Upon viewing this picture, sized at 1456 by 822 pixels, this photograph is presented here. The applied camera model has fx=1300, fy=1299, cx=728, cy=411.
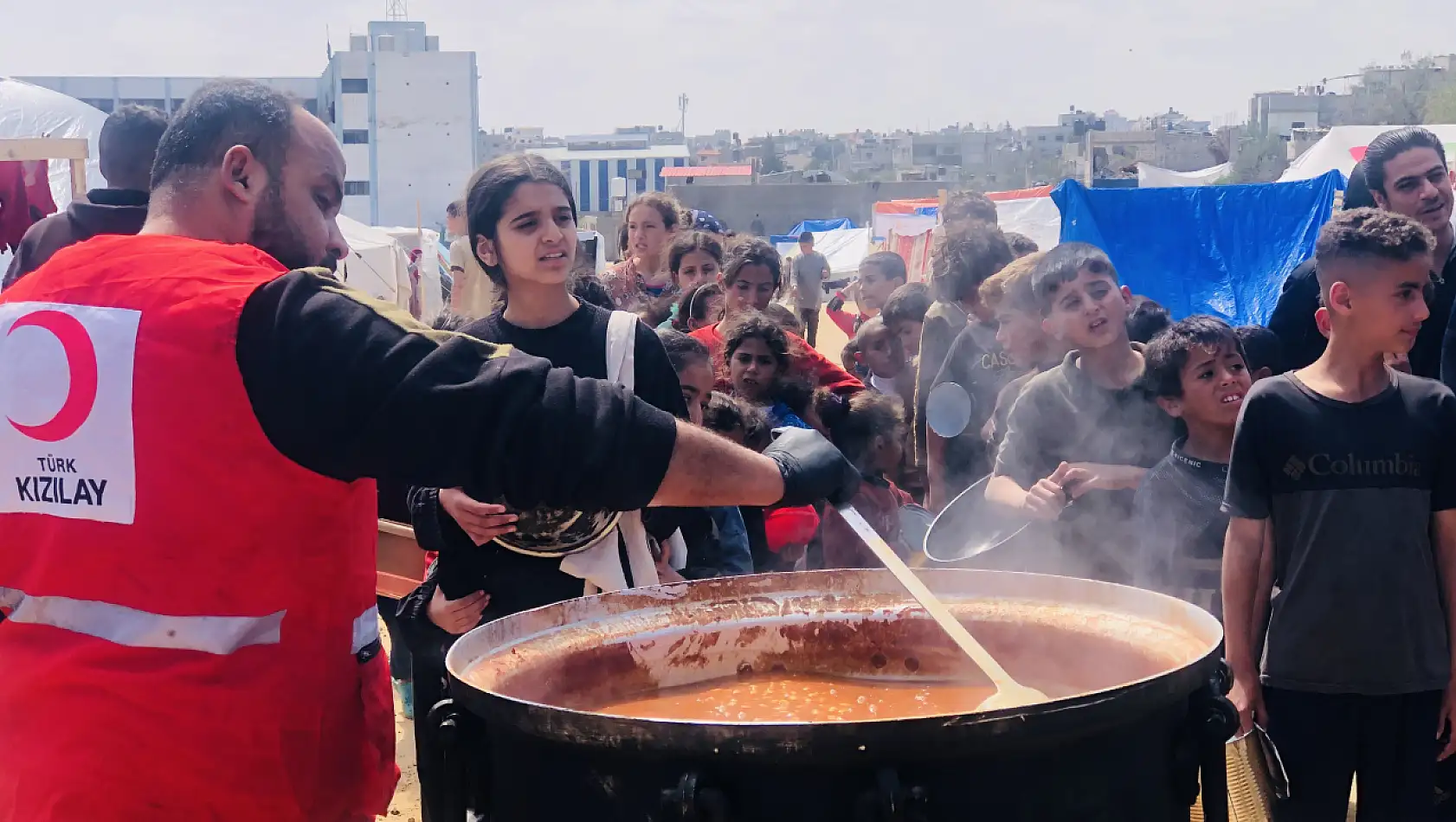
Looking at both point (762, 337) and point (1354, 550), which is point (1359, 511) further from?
point (762, 337)

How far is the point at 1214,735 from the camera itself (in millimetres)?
1886

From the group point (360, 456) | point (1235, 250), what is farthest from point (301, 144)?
point (1235, 250)

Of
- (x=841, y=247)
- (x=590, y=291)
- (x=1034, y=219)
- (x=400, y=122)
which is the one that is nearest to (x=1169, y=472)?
(x=590, y=291)

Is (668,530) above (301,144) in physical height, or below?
below

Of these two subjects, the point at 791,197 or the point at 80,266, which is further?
the point at 791,197

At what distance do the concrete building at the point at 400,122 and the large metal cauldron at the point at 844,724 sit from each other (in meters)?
→ 69.7

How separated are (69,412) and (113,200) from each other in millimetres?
2865

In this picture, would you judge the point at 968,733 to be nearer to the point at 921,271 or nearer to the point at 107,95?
the point at 921,271

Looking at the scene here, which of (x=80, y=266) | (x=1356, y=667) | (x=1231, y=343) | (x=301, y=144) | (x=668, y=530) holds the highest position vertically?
(x=301, y=144)

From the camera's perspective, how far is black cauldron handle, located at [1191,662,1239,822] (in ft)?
6.20

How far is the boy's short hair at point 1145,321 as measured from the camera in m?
4.86

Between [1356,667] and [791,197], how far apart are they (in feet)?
179

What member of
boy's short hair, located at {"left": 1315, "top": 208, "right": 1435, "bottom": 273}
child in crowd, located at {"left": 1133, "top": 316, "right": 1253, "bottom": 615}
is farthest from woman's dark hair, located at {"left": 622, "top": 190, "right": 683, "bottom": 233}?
boy's short hair, located at {"left": 1315, "top": 208, "right": 1435, "bottom": 273}

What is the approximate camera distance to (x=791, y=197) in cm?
5678
